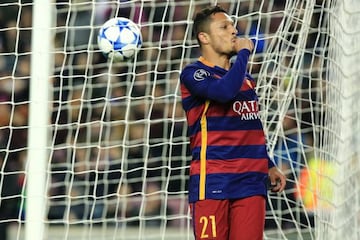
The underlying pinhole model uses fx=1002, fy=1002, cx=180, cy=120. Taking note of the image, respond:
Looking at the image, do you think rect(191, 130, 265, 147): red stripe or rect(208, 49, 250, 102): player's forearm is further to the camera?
rect(191, 130, 265, 147): red stripe

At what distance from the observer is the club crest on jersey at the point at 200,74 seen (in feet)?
12.5

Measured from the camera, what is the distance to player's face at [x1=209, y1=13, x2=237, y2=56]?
389cm

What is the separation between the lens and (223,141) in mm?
3822

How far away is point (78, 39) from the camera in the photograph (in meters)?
5.61

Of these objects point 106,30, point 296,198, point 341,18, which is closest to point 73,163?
point 106,30

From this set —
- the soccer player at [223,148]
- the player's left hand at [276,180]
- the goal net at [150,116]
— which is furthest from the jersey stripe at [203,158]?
the goal net at [150,116]

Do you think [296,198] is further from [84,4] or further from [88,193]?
[84,4]

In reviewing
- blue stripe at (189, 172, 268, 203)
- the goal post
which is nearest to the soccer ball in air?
the goal post

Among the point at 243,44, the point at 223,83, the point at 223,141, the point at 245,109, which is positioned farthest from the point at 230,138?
the point at 243,44

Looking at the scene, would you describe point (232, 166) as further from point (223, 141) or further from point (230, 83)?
point (230, 83)

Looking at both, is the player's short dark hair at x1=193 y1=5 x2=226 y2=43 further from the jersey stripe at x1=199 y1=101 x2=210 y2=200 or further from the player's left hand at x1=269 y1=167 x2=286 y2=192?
the player's left hand at x1=269 y1=167 x2=286 y2=192

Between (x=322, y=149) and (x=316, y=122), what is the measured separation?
1.27 ft

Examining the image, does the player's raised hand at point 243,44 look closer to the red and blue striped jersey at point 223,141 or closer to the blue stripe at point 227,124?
the red and blue striped jersey at point 223,141

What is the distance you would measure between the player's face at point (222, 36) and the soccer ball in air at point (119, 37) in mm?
1056
